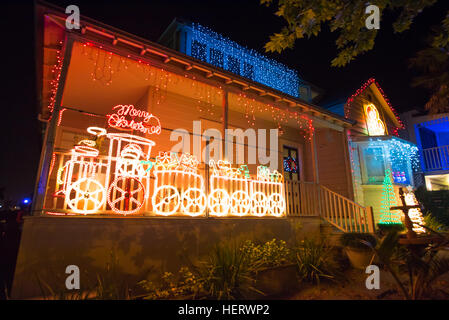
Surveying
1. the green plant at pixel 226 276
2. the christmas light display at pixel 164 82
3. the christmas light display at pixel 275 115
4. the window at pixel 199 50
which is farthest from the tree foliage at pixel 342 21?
the window at pixel 199 50

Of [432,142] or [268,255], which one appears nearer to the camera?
[268,255]

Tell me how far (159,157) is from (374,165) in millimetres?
9748

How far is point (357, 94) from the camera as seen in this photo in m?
11.6

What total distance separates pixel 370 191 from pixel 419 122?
10.4 metres

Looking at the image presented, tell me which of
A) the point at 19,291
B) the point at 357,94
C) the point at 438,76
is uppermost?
the point at 438,76

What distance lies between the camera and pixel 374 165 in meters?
10.8

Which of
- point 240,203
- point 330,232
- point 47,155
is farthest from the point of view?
point 330,232

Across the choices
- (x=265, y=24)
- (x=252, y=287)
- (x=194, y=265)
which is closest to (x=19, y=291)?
(x=194, y=265)

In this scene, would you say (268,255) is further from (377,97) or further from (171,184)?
(377,97)

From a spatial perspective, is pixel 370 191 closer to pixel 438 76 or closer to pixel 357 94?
pixel 357 94

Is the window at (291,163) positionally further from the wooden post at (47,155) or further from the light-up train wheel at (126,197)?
the wooden post at (47,155)

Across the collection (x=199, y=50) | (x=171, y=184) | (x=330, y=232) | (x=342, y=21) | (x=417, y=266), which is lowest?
(x=417, y=266)

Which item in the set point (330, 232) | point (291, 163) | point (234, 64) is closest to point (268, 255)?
point (330, 232)
